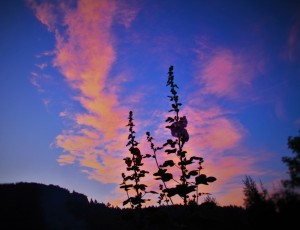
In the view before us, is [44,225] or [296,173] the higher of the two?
[296,173]

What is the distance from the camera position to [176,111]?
25.7 feet

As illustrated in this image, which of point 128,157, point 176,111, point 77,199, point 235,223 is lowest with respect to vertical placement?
point 235,223

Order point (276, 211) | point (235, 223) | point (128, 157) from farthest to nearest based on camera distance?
point (235, 223), point (276, 211), point (128, 157)

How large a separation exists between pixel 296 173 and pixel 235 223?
18.4m

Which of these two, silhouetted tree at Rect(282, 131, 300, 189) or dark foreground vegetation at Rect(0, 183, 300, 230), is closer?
dark foreground vegetation at Rect(0, 183, 300, 230)

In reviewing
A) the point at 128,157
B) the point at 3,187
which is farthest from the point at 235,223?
the point at 3,187

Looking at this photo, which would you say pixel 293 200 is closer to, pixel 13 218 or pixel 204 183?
pixel 204 183

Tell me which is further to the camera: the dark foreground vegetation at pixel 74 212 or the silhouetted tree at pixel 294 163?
the silhouetted tree at pixel 294 163

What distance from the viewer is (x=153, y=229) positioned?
84.9ft

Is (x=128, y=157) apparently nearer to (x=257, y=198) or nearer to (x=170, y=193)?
(x=170, y=193)

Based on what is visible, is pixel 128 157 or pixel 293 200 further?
pixel 293 200

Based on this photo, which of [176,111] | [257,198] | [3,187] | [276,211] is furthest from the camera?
[3,187]

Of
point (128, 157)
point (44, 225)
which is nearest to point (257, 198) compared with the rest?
point (128, 157)

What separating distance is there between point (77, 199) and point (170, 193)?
31.0 metres
